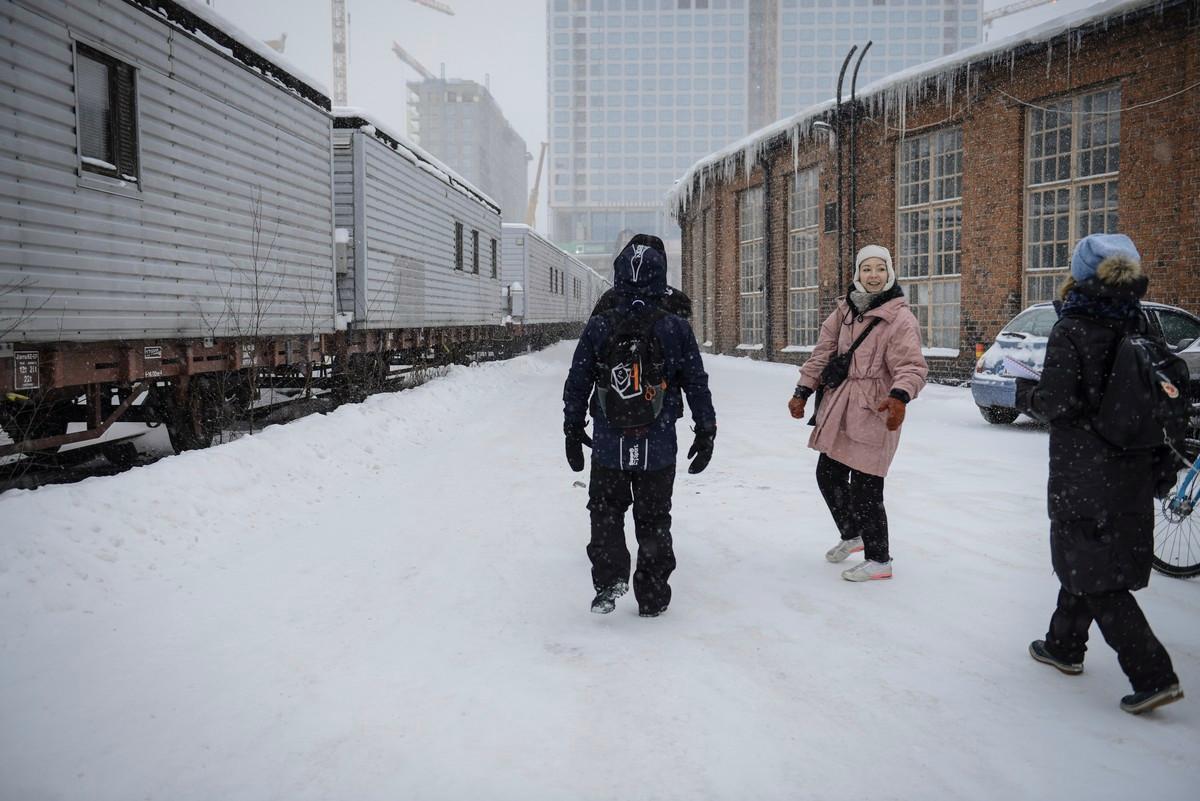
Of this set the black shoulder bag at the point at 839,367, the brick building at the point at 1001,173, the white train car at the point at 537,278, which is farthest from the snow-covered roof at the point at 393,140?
the brick building at the point at 1001,173

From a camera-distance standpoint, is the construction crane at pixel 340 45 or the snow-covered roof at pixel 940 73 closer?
the snow-covered roof at pixel 940 73

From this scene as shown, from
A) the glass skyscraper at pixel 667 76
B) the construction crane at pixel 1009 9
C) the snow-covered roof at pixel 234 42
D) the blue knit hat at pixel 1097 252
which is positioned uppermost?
the construction crane at pixel 1009 9

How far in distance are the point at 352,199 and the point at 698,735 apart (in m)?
9.48

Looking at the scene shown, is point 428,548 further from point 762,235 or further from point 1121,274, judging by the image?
point 762,235

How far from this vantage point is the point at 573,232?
11281cm

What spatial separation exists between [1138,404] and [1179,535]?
2.26 meters

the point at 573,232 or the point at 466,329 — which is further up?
the point at 573,232

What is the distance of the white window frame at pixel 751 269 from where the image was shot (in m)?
23.6

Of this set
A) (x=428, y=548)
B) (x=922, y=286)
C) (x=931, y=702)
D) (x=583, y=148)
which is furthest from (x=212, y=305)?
(x=583, y=148)

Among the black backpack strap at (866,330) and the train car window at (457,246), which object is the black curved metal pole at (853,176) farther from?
the black backpack strap at (866,330)

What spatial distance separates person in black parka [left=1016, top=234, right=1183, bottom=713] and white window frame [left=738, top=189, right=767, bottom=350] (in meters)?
20.4

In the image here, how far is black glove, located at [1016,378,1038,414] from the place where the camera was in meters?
3.06

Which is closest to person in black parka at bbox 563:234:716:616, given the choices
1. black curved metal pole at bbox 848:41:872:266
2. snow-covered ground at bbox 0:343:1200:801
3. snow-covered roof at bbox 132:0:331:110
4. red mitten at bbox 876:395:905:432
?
snow-covered ground at bbox 0:343:1200:801

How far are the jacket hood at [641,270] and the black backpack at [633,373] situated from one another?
14 centimetres
